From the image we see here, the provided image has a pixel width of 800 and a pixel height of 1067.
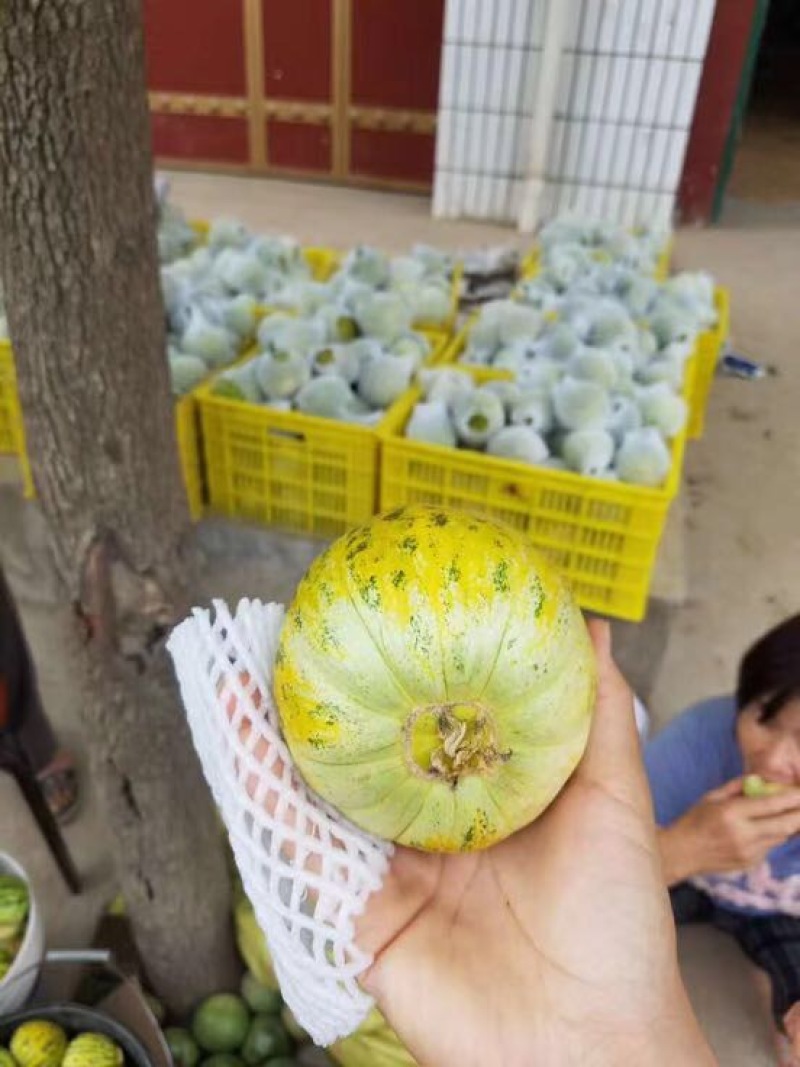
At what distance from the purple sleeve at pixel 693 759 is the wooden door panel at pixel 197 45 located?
5.61 m

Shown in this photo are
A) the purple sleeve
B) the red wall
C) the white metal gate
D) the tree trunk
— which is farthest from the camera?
the red wall

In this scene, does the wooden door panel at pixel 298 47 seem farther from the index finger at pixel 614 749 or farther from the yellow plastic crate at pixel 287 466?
the index finger at pixel 614 749

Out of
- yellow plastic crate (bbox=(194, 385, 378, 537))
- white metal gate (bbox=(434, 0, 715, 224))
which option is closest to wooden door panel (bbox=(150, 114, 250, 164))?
white metal gate (bbox=(434, 0, 715, 224))

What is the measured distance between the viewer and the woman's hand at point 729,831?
140cm

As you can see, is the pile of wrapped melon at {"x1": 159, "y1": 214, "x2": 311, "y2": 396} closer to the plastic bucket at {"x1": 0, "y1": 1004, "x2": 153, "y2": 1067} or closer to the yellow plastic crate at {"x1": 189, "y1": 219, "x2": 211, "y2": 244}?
the yellow plastic crate at {"x1": 189, "y1": 219, "x2": 211, "y2": 244}

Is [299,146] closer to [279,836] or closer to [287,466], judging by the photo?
[287,466]

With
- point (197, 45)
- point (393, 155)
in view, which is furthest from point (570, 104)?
point (197, 45)

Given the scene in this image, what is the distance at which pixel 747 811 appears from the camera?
55.3 inches

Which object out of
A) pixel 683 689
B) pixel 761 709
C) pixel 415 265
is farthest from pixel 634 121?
pixel 761 709

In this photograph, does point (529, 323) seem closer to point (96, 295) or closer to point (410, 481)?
point (410, 481)

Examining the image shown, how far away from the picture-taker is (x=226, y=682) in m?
0.98

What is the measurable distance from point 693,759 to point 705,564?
142 centimetres

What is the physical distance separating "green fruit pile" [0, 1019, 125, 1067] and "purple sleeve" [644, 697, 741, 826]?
1.06 m

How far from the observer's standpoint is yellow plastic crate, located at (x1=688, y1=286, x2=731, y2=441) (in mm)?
3271
